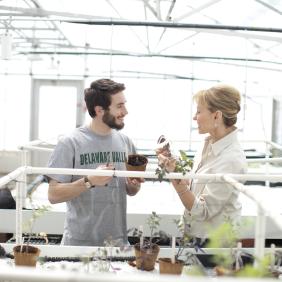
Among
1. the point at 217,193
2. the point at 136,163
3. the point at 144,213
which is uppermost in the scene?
the point at 136,163

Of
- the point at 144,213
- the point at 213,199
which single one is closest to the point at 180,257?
the point at 213,199

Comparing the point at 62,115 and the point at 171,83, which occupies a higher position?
the point at 171,83

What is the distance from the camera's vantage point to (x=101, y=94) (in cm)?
217

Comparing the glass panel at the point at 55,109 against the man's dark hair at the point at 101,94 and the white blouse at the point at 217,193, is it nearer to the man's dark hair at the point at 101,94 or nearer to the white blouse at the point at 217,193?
the man's dark hair at the point at 101,94

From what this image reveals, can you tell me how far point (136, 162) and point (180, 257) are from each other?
1.50 ft

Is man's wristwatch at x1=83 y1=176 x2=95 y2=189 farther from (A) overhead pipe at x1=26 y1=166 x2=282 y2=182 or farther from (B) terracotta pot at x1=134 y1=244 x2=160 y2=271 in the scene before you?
(B) terracotta pot at x1=134 y1=244 x2=160 y2=271

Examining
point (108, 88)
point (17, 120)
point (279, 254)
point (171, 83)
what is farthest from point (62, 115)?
point (279, 254)

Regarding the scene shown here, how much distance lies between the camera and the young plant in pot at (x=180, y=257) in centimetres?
157

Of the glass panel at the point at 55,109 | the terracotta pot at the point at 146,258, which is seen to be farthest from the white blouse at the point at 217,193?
the glass panel at the point at 55,109

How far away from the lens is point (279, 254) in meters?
1.58

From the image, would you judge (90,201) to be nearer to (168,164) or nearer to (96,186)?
(96,186)

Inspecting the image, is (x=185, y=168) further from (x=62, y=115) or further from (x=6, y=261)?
(x=62, y=115)

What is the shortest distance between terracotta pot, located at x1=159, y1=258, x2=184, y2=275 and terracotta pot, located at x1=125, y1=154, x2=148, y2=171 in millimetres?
478

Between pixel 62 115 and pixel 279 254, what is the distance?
8.78 m
